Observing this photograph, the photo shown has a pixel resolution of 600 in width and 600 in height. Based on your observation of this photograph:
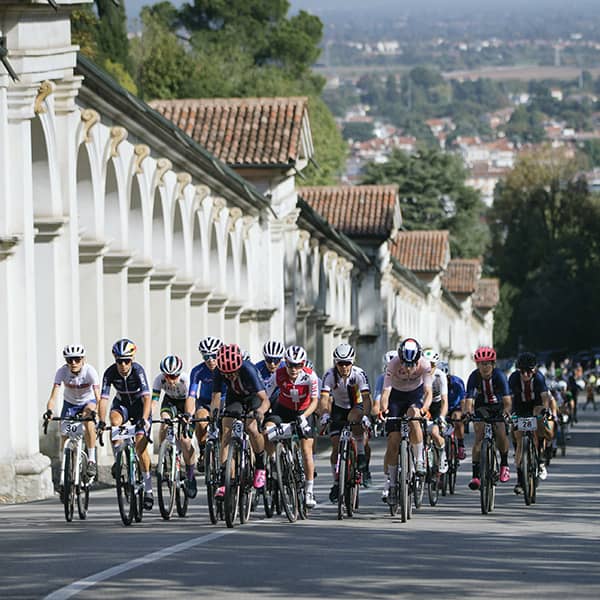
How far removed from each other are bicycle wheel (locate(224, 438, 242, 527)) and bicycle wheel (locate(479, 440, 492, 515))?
117 inches

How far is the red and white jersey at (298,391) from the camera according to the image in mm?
17969

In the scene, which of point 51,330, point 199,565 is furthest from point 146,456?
point 51,330

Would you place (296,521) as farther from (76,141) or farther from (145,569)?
(76,141)

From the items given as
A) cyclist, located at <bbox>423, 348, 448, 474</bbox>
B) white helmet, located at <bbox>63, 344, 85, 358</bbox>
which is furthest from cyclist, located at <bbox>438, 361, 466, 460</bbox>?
white helmet, located at <bbox>63, 344, 85, 358</bbox>

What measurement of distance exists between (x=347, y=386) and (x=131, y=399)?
6.90 feet

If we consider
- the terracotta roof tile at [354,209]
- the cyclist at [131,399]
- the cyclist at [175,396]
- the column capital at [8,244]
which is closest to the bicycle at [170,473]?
the cyclist at [131,399]

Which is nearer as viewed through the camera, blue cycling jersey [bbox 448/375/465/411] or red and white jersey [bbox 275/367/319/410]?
red and white jersey [bbox 275/367/319/410]

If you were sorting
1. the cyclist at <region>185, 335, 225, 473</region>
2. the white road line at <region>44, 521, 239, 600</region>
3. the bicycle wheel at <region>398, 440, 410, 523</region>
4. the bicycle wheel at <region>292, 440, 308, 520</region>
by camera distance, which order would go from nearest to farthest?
1. the white road line at <region>44, 521, 239, 600</region>
2. the bicycle wheel at <region>398, 440, 410, 523</region>
3. the bicycle wheel at <region>292, 440, 308, 520</region>
4. the cyclist at <region>185, 335, 225, 473</region>

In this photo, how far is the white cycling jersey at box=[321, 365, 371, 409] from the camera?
18.9m

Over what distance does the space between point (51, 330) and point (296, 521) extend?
8.85 meters

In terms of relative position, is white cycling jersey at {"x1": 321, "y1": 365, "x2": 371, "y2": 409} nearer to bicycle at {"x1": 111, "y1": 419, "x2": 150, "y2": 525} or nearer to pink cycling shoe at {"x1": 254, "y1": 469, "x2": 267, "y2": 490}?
pink cycling shoe at {"x1": 254, "y1": 469, "x2": 267, "y2": 490}

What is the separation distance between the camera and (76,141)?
27344mm

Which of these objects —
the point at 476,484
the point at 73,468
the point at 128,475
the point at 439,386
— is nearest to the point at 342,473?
the point at 476,484

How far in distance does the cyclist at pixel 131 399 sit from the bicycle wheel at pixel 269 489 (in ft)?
3.48
